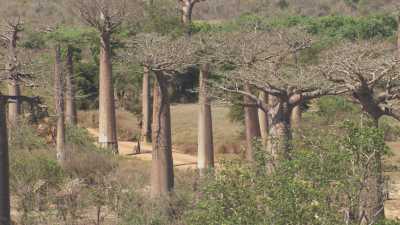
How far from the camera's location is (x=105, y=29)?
14906mm

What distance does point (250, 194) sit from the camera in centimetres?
551

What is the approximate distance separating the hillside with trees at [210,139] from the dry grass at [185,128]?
2.8 inches

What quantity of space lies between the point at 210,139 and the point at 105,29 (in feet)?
12.3

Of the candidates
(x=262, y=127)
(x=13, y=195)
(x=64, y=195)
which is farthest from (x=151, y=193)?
(x=262, y=127)

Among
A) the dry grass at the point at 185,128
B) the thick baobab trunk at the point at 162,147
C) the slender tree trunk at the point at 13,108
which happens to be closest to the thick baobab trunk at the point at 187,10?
the thick baobab trunk at the point at 162,147

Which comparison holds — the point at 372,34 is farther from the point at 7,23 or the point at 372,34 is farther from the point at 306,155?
the point at 306,155

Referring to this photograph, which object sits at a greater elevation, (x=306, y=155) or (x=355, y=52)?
(x=355, y=52)

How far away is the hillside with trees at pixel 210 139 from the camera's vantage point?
18.0 feet

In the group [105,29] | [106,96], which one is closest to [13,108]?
[106,96]

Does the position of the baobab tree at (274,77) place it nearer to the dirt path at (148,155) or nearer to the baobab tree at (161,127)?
the baobab tree at (161,127)

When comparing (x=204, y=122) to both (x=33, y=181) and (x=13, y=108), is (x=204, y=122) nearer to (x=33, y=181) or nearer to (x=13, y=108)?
(x=33, y=181)

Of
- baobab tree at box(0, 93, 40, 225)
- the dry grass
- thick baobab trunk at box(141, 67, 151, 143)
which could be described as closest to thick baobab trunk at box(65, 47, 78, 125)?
thick baobab trunk at box(141, 67, 151, 143)

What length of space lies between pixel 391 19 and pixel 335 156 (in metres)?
23.9

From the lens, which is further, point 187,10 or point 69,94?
point 69,94
